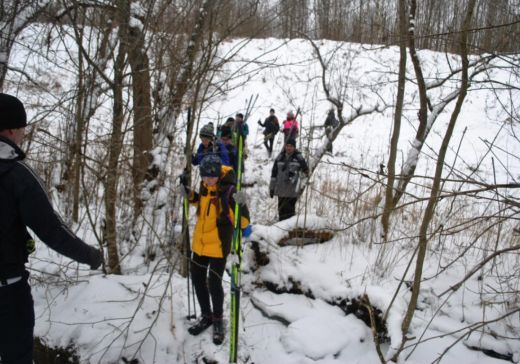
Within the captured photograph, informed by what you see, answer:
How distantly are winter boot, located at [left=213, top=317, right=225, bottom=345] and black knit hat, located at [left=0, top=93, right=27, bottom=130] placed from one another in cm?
226

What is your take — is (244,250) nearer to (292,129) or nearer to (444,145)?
(292,129)

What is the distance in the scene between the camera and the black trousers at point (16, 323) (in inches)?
81.0

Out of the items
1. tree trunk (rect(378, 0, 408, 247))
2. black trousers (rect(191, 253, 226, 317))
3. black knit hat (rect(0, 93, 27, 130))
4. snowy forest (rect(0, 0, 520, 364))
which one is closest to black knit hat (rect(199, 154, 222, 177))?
snowy forest (rect(0, 0, 520, 364))

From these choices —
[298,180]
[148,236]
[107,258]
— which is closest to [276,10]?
[298,180]

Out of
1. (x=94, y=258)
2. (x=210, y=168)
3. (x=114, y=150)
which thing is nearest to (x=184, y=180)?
(x=210, y=168)

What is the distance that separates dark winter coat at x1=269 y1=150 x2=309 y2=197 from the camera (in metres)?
5.24

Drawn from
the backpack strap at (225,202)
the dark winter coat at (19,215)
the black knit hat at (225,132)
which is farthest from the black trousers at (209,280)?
the black knit hat at (225,132)

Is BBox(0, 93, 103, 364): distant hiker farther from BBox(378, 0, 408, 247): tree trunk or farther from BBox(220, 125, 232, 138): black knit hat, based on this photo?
BBox(220, 125, 232, 138): black knit hat

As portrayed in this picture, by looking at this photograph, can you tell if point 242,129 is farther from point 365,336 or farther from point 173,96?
point 365,336

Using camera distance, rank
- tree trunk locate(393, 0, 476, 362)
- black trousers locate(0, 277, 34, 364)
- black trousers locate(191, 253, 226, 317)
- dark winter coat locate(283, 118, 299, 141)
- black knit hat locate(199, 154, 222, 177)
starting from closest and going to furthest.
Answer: black trousers locate(0, 277, 34, 364) → tree trunk locate(393, 0, 476, 362) → black knit hat locate(199, 154, 222, 177) → black trousers locate(191, 253, 226, 317) → dark winter coat locate(283, 118, 299, 141)

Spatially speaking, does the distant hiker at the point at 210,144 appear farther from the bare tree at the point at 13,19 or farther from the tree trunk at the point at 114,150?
the bare tree at the point at 13,19

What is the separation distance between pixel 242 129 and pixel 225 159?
1.46 meters

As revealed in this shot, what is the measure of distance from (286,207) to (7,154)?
4.02 metres

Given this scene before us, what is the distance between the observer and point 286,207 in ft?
18.1
